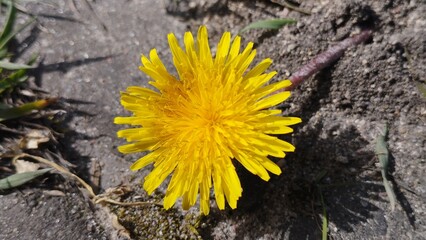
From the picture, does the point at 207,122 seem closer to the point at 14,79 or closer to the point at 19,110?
the point at 19,110

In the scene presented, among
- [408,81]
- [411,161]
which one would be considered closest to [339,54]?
[408,81]

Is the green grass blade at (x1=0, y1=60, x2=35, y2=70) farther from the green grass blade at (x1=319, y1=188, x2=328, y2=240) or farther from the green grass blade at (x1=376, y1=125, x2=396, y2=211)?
the green grass blade at (x1=376, y1=125, x2=396, y2=211)

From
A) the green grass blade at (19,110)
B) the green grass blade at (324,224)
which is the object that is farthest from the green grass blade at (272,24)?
the green grass blade at (19,110)

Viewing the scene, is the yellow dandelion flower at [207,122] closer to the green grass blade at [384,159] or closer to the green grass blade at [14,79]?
the green grass blade at [384,159]

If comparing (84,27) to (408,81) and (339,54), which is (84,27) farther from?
(408,81)

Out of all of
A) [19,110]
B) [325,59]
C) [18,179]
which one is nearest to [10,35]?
[19,110]

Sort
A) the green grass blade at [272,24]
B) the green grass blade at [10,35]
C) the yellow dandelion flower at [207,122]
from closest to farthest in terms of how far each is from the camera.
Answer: the yellow dandelion flower at [207,122]
the green grass blade at [272,24]
the green grass blade at [10,35]

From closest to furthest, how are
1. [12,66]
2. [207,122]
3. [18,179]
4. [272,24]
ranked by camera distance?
[207,122] → [18,179] → [272,24] → [12,66]
